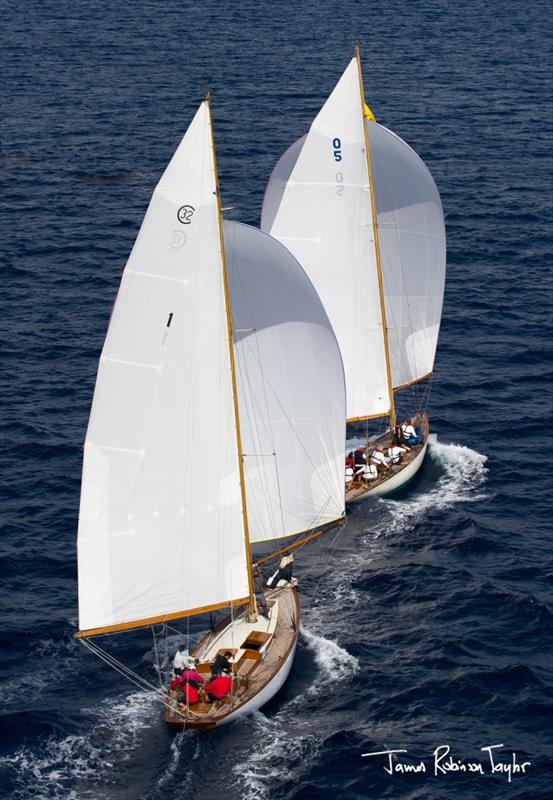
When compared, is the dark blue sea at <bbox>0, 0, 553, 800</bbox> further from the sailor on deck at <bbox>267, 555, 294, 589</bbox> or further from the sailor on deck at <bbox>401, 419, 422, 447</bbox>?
the sailor on deck at <bbox>267, 555, 294, 589</bbox>

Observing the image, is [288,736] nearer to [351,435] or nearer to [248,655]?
[248,655]

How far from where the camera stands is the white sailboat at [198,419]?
51.8m

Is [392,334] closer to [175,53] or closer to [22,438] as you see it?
[22,438]

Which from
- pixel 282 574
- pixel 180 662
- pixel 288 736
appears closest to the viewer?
pixel 288 736

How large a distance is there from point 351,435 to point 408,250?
1214cm

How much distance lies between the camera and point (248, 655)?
55.3 metres

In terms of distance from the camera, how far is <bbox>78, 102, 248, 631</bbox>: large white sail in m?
51.6

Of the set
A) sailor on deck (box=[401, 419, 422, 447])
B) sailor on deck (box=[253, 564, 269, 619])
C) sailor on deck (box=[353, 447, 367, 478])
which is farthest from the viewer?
sailor on deck (box=[401, 419, 422, 447])

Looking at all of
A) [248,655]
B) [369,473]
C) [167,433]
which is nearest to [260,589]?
[248,655]

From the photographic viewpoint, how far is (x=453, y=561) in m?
65.7

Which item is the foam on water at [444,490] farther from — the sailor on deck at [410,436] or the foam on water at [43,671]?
the foam on water at [43,671]

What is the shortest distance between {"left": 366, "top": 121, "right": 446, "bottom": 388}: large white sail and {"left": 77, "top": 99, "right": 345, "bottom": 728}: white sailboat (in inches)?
746

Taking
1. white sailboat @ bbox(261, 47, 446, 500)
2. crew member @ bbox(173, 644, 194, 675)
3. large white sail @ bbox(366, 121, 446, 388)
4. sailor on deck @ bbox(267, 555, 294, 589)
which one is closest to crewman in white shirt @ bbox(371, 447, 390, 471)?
white sailboat @ bbox(261, 47, 446, 500)

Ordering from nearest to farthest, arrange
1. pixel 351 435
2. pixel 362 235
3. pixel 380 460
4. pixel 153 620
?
pixel 153 620 < pixel 362 235 < pixel 380 460 < pixel 351 435
